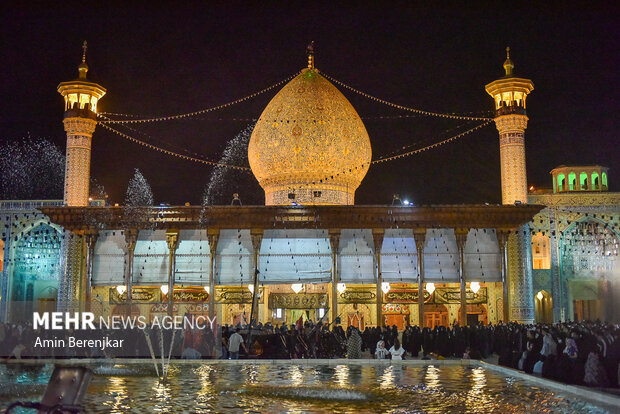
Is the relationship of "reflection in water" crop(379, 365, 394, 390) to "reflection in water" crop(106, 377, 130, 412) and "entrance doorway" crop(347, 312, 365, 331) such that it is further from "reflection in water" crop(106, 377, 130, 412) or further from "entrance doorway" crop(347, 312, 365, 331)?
"entrance doorway" crop(347, 312, 365, 331)

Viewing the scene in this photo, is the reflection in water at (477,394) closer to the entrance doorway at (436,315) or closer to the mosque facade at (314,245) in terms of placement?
the mosque facade at (314,245)

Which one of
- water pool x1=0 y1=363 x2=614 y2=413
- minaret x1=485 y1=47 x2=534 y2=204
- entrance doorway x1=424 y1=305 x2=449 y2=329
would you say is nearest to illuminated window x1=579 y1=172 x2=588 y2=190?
minaret x1=485 y1=47 x2=534 y2=204

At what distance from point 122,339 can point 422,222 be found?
11.3 meters

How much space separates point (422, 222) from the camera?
83.6 feet

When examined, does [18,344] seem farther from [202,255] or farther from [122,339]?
[202,255]

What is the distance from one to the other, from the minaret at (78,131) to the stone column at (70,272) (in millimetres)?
1638

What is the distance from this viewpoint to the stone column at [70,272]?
26406 mm

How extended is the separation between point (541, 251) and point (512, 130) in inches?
504

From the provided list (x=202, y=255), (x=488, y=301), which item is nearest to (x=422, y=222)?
(x=488, y=301)

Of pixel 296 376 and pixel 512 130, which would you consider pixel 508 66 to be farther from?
pixel 296 376

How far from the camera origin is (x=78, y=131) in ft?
93.1

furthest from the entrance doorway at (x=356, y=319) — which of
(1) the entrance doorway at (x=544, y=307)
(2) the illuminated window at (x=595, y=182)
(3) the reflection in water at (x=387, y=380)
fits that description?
(2) the illuminated window at (x=595, y=182)

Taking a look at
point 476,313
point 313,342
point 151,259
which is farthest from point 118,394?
point 476,313

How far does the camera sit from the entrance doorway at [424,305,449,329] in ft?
96.3
